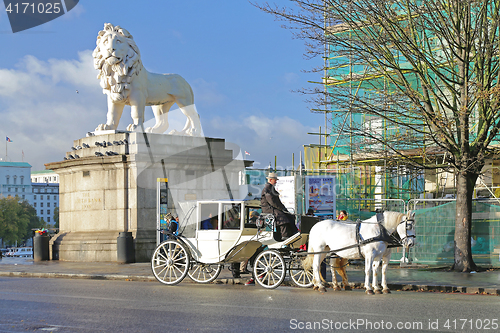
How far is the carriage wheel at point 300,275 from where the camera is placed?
1428cm

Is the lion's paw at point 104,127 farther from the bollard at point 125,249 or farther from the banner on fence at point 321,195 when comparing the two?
the banner on fence at point 321,195

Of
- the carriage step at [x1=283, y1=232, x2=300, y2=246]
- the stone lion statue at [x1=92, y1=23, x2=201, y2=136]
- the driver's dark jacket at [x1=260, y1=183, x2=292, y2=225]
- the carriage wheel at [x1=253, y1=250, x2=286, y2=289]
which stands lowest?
the carriage wheel at [x1=253, y1=250, x2=286, y2=289]

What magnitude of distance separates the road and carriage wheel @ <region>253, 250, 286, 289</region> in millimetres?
326

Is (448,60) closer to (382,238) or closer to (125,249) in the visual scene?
(382,238)

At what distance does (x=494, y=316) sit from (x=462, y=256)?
7.71m

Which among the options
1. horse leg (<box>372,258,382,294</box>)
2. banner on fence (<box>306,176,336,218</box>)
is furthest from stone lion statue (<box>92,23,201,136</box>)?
horse leg (<box>372,258,382,294</box>)

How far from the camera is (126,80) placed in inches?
874

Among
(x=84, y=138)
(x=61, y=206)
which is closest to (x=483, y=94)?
(x=84, y=138)

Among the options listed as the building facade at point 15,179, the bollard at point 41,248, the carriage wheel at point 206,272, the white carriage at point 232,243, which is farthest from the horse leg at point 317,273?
the building facade at point 15,179

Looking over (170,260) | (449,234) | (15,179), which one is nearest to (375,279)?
(170,260)

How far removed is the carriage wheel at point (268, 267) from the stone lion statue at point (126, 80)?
9723mm

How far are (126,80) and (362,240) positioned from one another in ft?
38.1

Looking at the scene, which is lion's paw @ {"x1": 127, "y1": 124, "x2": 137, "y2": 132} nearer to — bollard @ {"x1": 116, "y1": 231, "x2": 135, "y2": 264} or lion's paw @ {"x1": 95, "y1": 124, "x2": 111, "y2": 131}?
lion's paw @ {"x1": 95, "y1": 124, "x2": 111, "y2": 131}

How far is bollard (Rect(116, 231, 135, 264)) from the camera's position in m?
20.8
